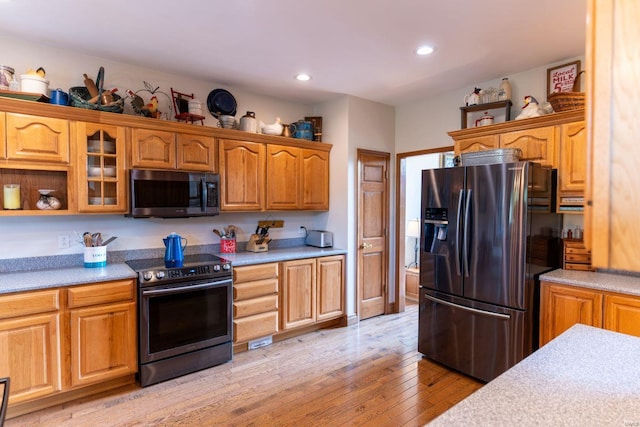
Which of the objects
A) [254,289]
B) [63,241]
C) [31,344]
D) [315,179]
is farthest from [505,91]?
[31,344]

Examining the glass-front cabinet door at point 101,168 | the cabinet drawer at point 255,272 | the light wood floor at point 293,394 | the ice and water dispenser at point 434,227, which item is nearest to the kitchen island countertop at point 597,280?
the ice and water dispenser at point 434,227

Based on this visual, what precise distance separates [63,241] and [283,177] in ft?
6.69

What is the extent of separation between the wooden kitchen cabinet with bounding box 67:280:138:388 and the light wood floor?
0.22 meters

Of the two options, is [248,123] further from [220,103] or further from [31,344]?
[31,344]

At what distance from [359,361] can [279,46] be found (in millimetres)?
2764

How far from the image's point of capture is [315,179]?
4.03m

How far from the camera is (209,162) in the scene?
327cm

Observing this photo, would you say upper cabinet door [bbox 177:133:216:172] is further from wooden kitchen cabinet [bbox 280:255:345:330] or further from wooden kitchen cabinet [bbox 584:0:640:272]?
wooden kitchen cabinet [bbox 584:0:640:272]

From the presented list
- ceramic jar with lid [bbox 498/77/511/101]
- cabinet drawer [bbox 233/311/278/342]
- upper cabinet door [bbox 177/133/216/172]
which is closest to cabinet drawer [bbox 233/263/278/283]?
cabinet drawer [bbox 233/311/278/342]

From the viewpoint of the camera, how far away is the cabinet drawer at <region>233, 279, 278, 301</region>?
10.5 ft

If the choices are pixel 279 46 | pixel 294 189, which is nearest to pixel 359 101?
pixel 294 189

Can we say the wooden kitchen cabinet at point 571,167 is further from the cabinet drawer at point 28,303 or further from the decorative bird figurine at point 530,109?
the cabinet drawer at point 28,303

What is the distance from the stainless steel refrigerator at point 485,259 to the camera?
Result: 8.34 ft

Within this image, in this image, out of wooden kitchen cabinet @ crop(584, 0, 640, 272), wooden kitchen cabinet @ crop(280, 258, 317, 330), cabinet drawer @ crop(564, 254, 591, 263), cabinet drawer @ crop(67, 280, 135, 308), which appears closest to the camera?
wooden kitchen cabinet @ crop(584, 0, 640, 272)
